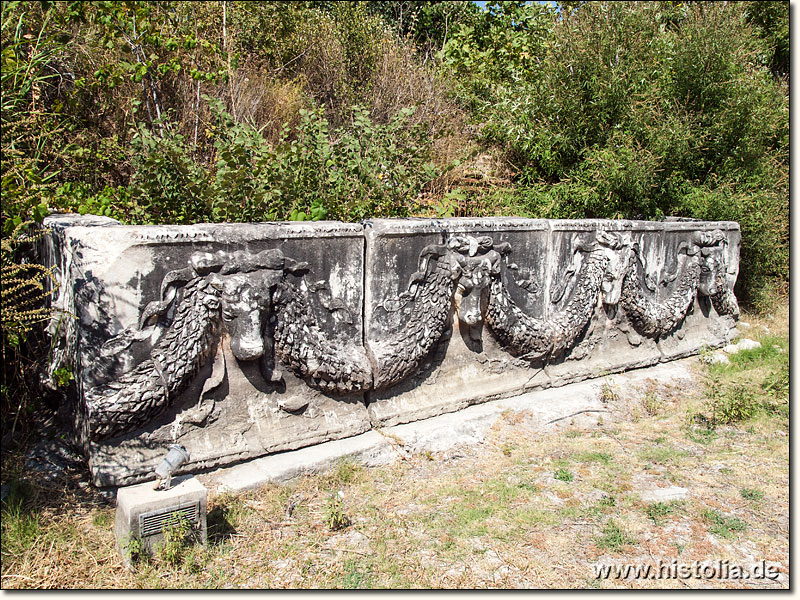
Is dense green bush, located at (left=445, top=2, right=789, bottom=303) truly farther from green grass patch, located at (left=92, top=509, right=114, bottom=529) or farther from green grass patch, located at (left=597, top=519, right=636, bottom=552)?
green grass patch, located at (left=92, top=509, right=114, bottom=529)

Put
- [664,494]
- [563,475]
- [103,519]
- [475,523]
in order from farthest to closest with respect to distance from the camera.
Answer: [563,475], [664,494], [475,523], [103,519]

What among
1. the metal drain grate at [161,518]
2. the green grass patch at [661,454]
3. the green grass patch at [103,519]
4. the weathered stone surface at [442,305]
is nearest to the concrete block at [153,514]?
the metal drain grate at [161,518]

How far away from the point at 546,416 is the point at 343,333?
162 centimetres

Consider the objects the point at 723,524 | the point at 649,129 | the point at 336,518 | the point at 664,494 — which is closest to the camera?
the point at 336,518

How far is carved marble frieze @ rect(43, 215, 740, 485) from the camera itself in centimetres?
325

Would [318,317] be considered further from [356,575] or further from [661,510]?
[661,510]

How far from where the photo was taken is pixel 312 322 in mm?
3852

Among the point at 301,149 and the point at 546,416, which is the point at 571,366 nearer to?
the point at 546,416

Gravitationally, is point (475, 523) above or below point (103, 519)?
below

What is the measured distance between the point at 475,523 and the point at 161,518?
147 centimetres

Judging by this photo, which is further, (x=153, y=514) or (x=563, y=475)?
(x=563, y=475)

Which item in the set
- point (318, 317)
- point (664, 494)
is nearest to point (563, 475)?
point (664, 494)

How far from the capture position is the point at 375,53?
8.13 m

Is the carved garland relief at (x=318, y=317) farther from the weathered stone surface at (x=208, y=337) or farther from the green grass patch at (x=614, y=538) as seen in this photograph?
the green grass patch at (x=614, y=538)
